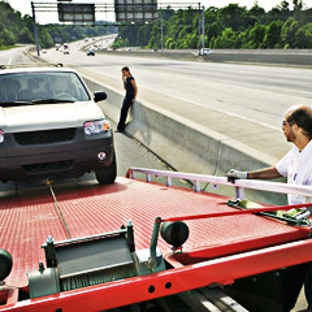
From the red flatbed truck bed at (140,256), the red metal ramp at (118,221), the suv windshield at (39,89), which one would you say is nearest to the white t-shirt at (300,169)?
the red flatbed truck bed at (140,256)

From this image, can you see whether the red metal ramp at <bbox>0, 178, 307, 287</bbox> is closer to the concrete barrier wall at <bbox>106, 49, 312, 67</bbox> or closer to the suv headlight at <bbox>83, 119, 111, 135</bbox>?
the suv headlight at <bbox>83, 119, 111, 135</bbox>

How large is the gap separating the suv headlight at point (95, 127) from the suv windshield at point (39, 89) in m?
1.06

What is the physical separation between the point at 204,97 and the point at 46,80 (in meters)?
11.5

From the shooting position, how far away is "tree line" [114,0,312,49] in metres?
95.8

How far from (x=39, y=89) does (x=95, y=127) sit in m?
1.59

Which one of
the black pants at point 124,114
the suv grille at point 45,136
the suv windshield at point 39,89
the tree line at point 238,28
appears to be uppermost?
the tree line at point 238,28

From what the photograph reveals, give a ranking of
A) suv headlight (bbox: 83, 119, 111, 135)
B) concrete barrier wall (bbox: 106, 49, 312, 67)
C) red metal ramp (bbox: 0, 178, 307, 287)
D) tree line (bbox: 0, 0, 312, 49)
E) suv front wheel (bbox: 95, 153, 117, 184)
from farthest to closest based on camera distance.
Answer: tree line (bbox: 0, 0, 312, 49) < concrete barrier wall (bbox: 106, 49, 312, 67) < suv front wheel (bbox: 95, 153, 117, 184) < suv headlight (bbox: 83, 119, 111, 135) < red metal ramp (bbox: 0, 178, 307, 287)

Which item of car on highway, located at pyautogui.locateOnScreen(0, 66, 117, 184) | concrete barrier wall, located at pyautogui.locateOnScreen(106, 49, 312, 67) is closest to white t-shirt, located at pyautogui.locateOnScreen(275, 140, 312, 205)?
car on highway, located at pyautogui.locateOnScreen(0, 66, 117, 184)

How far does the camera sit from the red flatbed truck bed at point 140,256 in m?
1.97

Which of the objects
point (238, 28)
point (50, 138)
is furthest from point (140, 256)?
point (238, 28)

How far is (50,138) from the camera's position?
19.7 ft

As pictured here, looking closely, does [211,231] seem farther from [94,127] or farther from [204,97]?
[204,97]

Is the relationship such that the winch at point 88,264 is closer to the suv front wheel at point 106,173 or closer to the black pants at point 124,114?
Answer: the suv front wheel at point 106,173

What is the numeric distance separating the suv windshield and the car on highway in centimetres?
2
